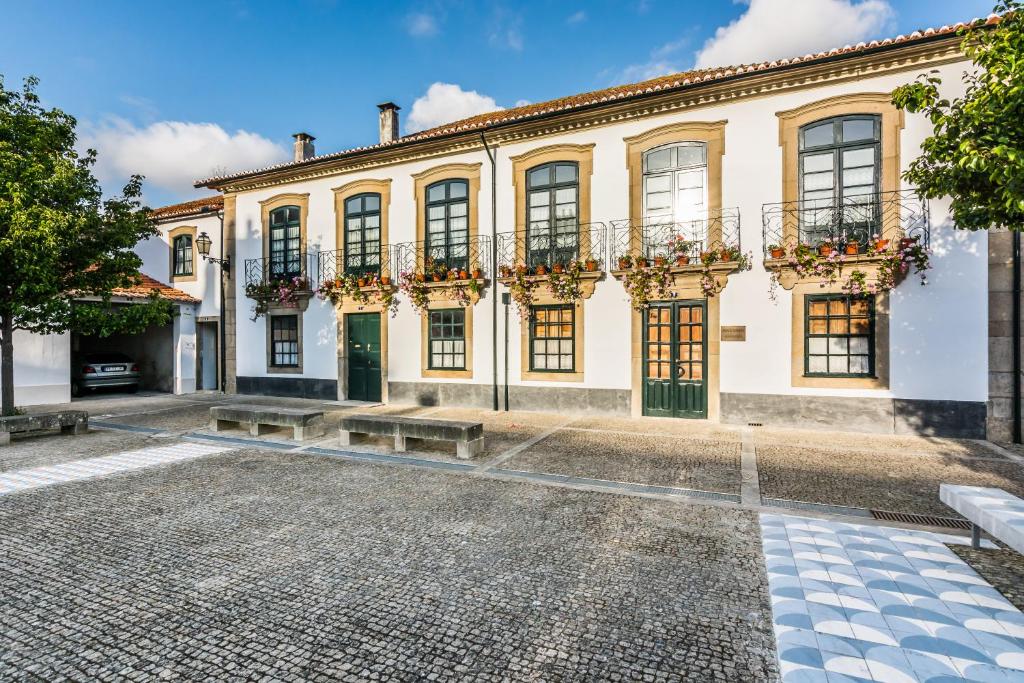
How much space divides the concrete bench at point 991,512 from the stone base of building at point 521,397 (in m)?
6.92

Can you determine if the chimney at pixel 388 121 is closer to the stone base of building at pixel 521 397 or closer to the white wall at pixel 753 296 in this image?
the white wall at pixel 753 296

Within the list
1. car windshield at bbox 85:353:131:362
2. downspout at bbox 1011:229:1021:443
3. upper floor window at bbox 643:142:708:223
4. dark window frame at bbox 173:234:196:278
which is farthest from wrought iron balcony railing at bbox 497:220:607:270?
car windshield at bbox 85:353:131:362

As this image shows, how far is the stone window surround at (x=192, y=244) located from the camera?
1695 centimetres

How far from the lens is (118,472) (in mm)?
6824

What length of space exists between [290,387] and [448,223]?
686 centimetres

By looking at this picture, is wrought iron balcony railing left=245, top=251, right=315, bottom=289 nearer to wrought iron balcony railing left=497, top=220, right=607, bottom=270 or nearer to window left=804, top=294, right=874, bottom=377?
wrought iron balcony railing left=497, top=220, right=607, bottom=270

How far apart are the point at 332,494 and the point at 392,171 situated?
10166 mm

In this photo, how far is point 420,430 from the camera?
25.5ft

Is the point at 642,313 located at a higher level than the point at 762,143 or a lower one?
lower

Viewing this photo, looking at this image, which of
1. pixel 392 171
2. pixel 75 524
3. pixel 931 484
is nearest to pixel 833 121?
pixel 931 484

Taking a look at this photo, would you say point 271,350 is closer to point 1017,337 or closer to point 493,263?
point 493,263

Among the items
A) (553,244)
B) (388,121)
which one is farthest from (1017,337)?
(388,121)

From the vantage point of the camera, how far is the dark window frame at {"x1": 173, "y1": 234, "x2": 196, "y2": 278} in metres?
17.1

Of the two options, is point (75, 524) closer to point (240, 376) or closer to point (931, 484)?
point (931, 484)
